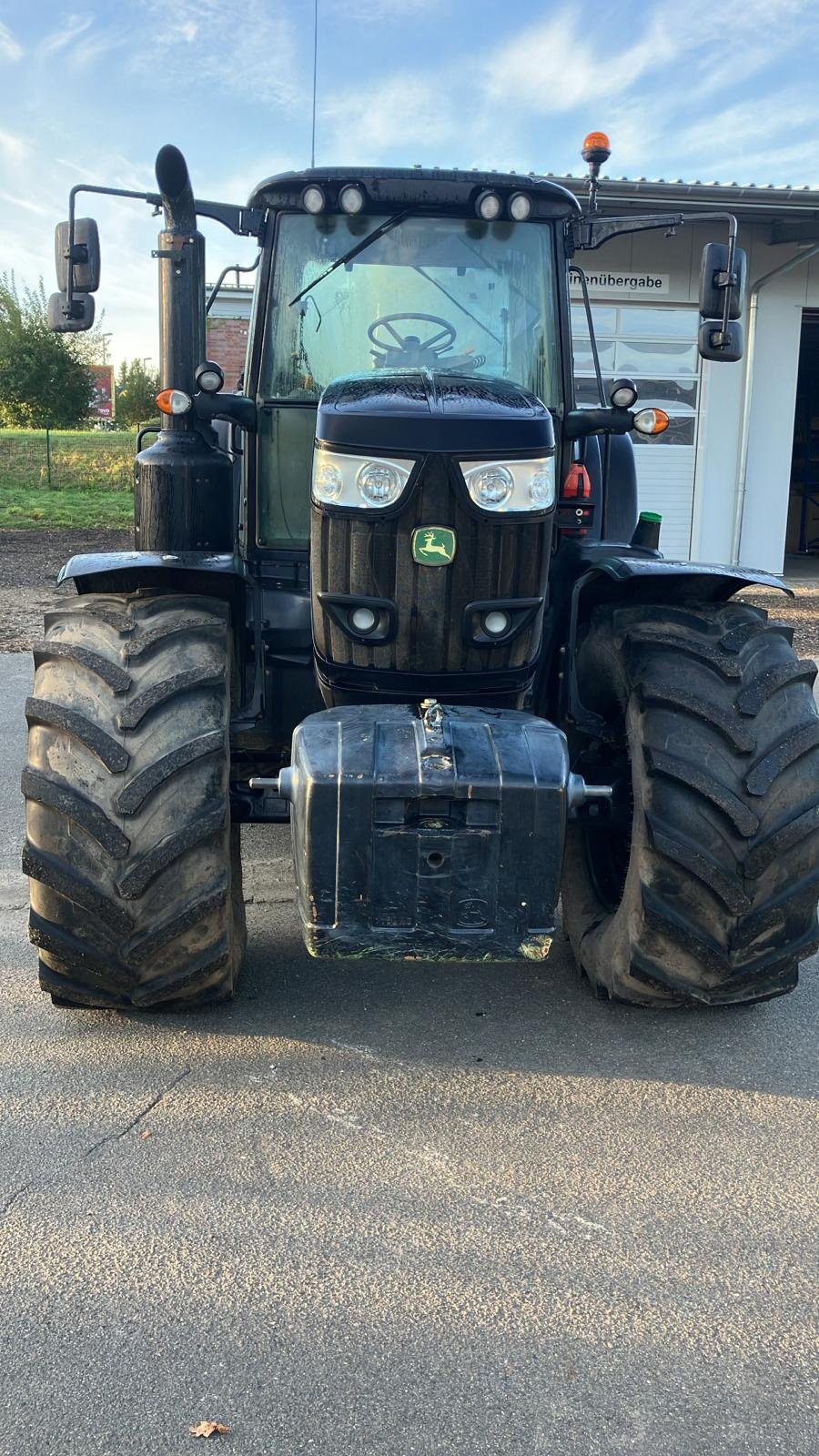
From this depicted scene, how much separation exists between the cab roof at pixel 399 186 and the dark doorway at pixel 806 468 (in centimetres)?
2089

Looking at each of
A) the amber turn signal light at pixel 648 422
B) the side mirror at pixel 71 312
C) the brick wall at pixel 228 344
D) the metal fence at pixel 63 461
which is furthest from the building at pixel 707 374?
the metal fence at pixel 63 461

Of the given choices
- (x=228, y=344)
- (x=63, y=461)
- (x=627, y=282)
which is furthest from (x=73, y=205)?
(x=63, y=461)

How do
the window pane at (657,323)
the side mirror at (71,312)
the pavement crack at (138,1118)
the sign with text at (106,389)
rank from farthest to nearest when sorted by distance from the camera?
the sign with text at (106,389), the window pane at (657,323), the side mirror at (71,312), the pavement crack at (138,1118)

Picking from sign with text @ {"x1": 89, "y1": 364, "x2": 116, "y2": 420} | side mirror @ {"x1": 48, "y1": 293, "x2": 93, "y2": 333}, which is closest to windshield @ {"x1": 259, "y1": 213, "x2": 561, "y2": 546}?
side mirror @ {"x1": 48, "y1": 293, "x2": 93, "y2": 333}

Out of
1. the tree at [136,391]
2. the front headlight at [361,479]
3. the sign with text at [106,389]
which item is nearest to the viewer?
the front headlight at [361,479]

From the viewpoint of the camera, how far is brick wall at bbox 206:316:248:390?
10.8 meters

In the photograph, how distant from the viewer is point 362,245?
369 cm

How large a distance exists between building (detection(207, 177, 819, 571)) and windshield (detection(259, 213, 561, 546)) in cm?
1033

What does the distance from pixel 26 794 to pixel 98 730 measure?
25 centimetres

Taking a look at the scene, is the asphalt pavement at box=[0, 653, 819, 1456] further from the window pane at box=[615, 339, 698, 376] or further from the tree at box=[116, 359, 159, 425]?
the tree at box=[116, 359, 159, 425]

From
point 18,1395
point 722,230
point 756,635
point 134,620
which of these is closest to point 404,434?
point 134,620

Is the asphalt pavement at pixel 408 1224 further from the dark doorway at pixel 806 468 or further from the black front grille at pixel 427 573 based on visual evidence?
the dark doorway at pixel 806 468

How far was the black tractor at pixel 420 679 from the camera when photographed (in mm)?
2822

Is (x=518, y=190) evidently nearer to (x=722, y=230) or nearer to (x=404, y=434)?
(x=404, y=434)
